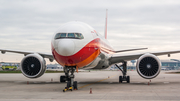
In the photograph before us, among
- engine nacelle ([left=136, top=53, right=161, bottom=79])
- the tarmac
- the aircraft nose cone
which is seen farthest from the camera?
engine nacelle ([left=136, top=53, right=161, bottom=79])

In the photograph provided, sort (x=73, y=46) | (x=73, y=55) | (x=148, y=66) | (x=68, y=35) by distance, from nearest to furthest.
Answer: (x=73, y=46) < (x=73, y=55) < (x=68, y=35) < (x=148, y=66)

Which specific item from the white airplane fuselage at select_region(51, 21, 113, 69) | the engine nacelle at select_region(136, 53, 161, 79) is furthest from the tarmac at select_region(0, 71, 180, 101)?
the white airplane fuselage at select_region(51, 21, 113, 69)

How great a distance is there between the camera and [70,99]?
9625 mm

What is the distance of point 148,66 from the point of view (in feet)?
52.9

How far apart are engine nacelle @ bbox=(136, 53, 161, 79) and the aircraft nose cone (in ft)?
19.8

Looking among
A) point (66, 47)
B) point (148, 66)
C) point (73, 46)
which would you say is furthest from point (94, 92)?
point (148, 66)

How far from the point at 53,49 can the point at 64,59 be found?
971mm

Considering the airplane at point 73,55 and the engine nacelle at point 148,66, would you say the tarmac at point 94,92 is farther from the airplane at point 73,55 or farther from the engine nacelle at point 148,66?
the airplane at point 73,55

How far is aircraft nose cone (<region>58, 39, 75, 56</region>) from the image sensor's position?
11.8 m

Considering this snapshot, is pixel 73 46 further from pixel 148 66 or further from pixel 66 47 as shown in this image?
pixel 148 66

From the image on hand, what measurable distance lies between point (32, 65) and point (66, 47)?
218 inches

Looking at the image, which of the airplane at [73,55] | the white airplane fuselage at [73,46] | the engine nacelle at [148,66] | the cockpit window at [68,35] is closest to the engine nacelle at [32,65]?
the airplane at [73,55]

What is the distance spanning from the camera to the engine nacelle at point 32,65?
16109mm

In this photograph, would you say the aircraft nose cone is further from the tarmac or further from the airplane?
the tarmac
